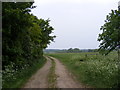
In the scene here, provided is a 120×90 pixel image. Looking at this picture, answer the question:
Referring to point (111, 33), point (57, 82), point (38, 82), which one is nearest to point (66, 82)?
point (57, 82)

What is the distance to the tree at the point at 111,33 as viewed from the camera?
10.3 m

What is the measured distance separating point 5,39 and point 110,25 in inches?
309

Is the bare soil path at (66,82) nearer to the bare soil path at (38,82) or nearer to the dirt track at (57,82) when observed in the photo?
the dirt track at (57,82)

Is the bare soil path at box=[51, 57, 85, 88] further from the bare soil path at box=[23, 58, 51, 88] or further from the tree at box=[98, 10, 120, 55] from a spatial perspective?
the tree at box=[98, 10, 120, 55]

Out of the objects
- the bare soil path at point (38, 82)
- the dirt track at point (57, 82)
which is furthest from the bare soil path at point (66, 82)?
the bare soil path at point (38, 82)

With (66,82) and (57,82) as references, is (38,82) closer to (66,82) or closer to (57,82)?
(57,82)

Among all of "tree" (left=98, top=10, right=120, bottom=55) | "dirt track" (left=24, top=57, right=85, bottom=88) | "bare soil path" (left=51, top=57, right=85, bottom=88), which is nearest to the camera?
"tree" (left=98, top=10, right=120, bottom=55)

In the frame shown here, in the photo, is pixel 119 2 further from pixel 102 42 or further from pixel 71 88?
pixel 71 88

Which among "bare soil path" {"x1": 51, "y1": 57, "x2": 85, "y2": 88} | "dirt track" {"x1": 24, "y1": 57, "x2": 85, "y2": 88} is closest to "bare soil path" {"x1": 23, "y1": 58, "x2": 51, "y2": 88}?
"dirt track" {"x1": 24, "y1": 57, "x2": 85, "y2": 88}

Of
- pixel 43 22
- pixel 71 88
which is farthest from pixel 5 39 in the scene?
pixel 43 22

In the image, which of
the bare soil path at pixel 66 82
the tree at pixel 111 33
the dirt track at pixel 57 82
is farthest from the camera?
the dirt track at pixel 57 82

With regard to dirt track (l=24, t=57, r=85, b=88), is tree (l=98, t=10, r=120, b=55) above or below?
above

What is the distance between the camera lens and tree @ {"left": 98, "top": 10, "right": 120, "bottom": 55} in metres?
10.3

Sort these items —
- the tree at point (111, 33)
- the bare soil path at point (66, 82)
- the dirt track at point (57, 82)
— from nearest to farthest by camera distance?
1. the tree at point (111, 33)
2. the bare soil path at point (66, 82)
3. the dirt track at point (57, 82)
